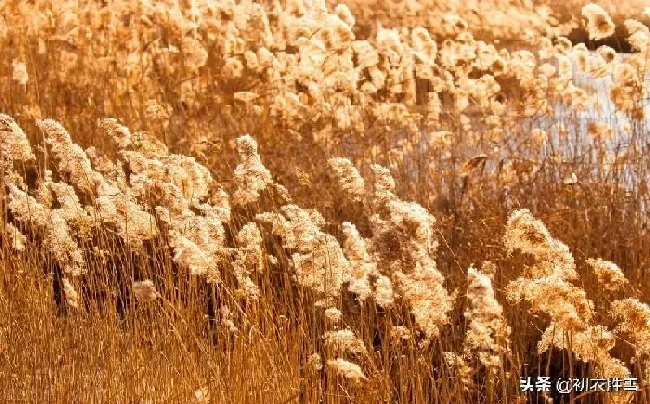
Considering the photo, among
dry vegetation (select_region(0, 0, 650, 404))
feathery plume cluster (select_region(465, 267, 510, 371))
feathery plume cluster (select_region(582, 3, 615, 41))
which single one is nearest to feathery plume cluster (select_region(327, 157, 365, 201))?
dry vegetation (select_region(0, 0, 650, 404))

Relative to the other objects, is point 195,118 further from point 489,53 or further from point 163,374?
point 163,374

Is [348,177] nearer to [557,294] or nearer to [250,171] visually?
[250,171]

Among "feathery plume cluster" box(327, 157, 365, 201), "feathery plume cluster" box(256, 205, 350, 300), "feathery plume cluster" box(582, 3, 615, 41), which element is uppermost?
"feathery plume cluster" box(582, 3, 615, 41)

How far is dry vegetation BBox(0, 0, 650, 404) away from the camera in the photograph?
8.86 ft

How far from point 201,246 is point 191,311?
0.47 meters

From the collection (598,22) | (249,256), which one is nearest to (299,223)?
(249,256)

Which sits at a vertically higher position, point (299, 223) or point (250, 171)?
point (250, 171)

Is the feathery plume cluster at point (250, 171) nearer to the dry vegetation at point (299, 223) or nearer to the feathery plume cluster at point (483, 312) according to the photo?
the dry vegetation at point (299, 223)

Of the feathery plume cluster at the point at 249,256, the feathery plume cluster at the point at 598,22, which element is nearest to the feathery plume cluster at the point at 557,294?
the feathery plume cluster at the point at 249,256

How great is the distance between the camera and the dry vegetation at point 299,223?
270 centimetres

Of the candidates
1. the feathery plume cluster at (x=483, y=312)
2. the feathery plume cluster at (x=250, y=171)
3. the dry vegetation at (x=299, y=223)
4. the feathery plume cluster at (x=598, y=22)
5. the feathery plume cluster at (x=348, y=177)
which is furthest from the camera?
the feathery plume cluster at (x=598, y=22)

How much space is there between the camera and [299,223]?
2771mm

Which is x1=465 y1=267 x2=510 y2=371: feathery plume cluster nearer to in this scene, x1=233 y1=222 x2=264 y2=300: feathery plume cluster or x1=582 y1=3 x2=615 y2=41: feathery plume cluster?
x1=233 y1=222 x2=264 y2=300: feathery plume cluster

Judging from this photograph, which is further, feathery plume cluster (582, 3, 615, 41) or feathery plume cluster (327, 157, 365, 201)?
feathery plume cluster (582, 3, 615, 41)
